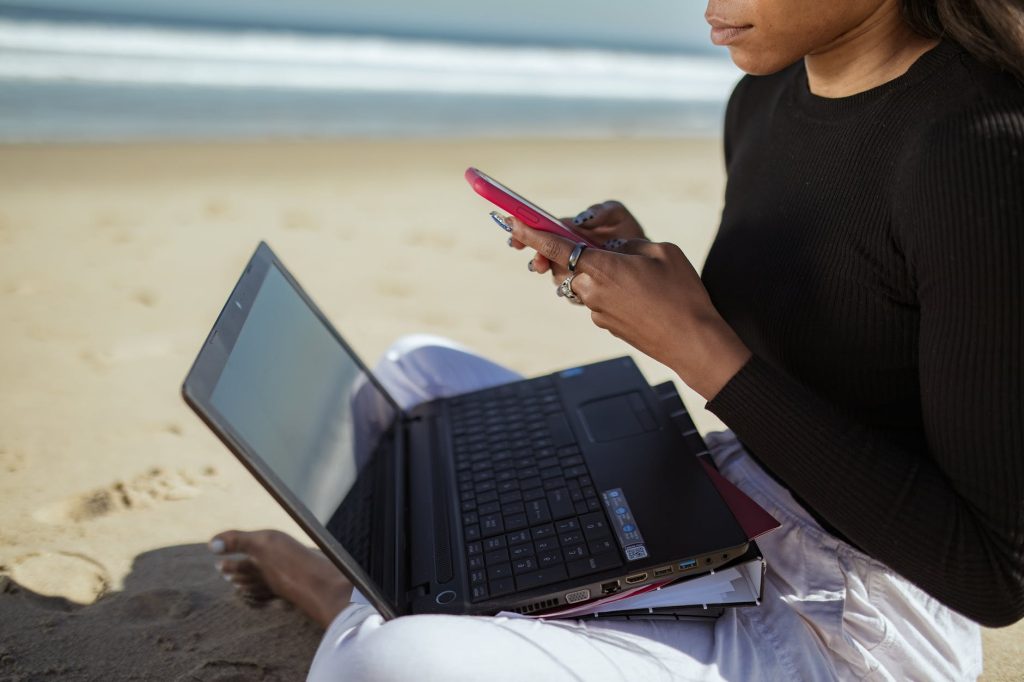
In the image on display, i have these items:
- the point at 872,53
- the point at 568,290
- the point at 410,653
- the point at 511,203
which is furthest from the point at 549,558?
the point at 872,53

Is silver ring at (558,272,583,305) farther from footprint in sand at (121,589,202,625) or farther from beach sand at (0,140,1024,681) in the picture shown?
footprint in sand at (121,589,202,625)

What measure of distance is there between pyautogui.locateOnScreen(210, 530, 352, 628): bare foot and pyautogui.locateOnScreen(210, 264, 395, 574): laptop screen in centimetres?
21

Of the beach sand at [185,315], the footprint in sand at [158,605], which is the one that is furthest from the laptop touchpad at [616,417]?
the footprint in sand at [158,605]

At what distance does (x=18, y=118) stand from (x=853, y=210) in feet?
15.6

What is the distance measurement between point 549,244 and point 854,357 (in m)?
0.44

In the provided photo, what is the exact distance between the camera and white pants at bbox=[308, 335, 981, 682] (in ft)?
3.49

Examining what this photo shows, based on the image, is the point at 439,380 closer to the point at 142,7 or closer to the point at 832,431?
the point at 832,431

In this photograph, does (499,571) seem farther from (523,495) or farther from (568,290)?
(568,290)

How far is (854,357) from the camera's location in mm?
1231

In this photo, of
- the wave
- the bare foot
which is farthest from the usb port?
the wave

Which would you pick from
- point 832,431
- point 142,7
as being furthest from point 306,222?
point 142,7

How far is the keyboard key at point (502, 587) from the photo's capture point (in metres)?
→ 1.18

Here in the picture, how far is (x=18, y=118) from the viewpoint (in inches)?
187

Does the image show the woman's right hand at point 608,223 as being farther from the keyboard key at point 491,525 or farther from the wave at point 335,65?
the wave at point 335,65
